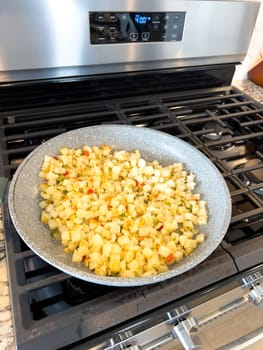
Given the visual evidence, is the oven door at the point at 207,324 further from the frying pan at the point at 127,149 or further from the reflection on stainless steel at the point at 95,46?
the reflection on stainless steel at the point at 95,46

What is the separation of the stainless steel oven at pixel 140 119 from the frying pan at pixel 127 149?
0.03 meters

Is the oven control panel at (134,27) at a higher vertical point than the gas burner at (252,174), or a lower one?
higher

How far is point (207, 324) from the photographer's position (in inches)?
20.7

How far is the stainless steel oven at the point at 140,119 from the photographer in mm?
449

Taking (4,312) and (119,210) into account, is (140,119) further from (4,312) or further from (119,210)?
(4,312)

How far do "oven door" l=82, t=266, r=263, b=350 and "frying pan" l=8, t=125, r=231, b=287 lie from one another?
0.07 metres

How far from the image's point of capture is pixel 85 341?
432 mm

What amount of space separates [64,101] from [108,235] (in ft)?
1.53

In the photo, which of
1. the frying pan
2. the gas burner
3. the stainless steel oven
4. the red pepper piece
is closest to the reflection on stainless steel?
the stainless steel oven

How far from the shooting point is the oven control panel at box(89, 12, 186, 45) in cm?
75

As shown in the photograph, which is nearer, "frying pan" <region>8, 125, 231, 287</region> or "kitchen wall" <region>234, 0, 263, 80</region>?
"frying pan" <region>8, 125, 231, 287</region>

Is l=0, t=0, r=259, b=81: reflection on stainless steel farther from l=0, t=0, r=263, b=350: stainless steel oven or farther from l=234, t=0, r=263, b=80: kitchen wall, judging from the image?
l=234, t=0, r=263, b=80: kitchen wall

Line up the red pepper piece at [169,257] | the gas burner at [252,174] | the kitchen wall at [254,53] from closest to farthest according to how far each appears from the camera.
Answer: the red pepper piece at [169,257] < the gas burner at [252,174] < the kitchen wall at [254,53]

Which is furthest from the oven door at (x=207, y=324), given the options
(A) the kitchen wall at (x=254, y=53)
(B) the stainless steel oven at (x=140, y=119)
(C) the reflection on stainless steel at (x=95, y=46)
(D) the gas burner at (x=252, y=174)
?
(A) the kitchen wall at (x=254, y=53)
